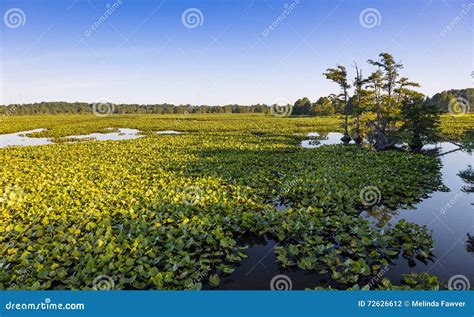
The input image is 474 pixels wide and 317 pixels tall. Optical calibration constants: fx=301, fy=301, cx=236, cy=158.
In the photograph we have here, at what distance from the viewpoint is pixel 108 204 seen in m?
8.39

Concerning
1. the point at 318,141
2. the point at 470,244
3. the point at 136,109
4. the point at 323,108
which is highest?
the point at 136,109

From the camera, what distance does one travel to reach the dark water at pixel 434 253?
5395 mm

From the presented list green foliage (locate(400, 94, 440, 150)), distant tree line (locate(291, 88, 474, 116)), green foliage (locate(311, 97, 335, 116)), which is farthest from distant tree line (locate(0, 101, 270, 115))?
green foliage (locate(400, 94, 440, 150))

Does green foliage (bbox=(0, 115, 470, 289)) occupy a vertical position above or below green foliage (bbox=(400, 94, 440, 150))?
below

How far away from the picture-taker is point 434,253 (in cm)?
627

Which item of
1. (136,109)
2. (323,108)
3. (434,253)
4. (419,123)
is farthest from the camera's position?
(136,109)

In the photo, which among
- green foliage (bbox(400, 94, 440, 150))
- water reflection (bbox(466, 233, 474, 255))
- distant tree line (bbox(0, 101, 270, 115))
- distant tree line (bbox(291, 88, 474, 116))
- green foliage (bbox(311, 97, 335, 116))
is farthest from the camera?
distant tree line (bbox(0, 101, 270, 115))

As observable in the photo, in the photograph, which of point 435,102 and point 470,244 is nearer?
point 470,244

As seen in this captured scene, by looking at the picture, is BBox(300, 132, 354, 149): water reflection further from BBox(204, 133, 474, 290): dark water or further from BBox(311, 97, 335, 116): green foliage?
BBox(204, 133, 474, 290): dark water

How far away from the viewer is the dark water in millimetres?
5395

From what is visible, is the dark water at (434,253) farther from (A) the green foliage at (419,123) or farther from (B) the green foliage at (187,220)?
(A) the green foliage at (419,123)

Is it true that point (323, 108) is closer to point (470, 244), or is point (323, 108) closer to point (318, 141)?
point (318, 141)

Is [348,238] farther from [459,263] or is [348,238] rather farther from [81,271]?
[81,271]

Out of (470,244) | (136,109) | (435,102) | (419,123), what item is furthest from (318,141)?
(136,109)
